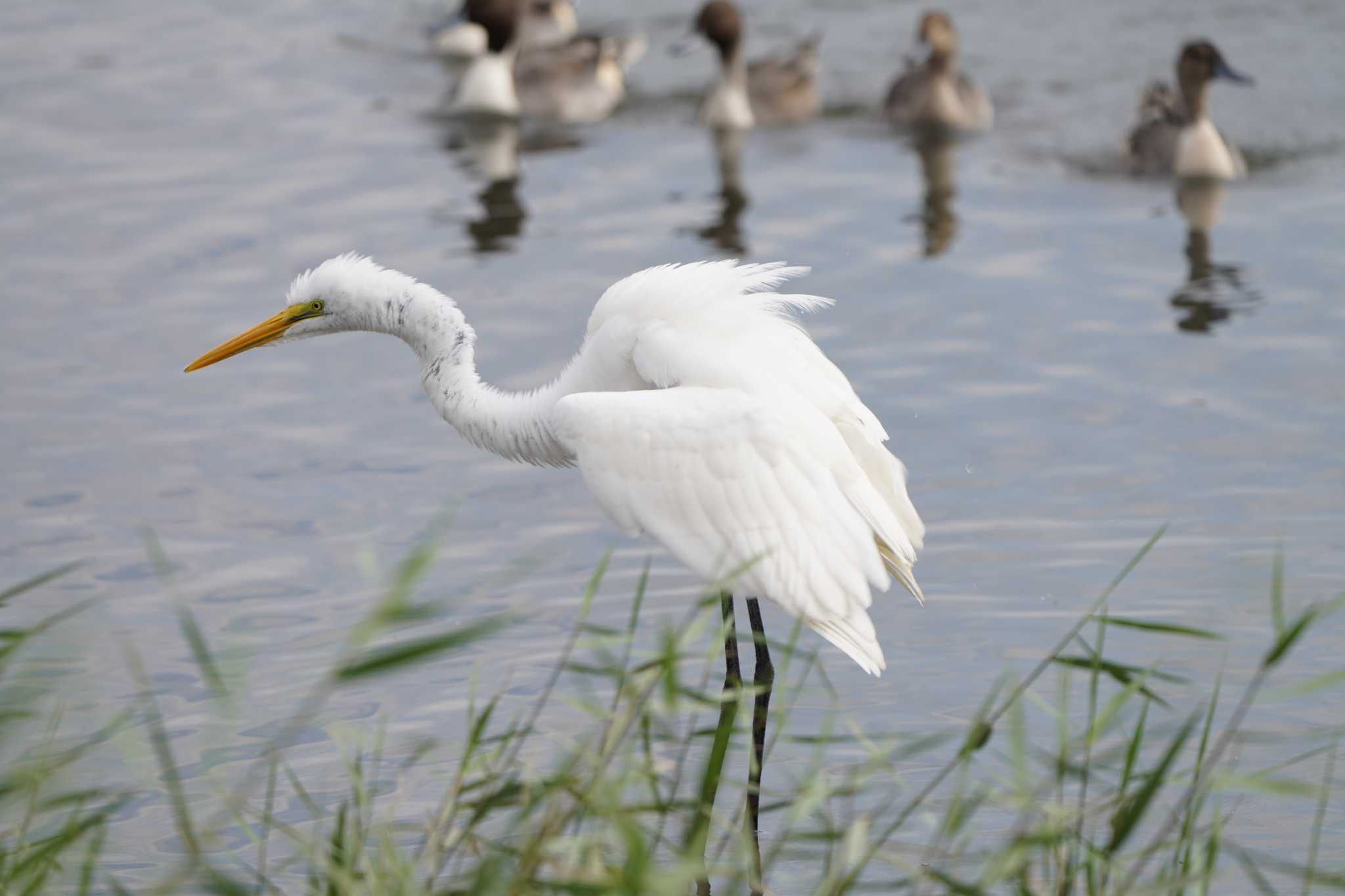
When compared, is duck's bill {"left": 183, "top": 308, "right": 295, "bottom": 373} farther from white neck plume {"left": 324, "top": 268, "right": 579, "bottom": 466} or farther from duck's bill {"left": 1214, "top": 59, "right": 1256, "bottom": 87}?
duck's bill {"left": 1214, "top": 59, "right": 1256, "bottom": 87}

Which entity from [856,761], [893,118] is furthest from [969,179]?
[856,761]

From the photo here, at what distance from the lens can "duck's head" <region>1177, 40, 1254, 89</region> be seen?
12.8 meters

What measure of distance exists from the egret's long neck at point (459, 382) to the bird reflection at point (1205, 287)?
17.1ft

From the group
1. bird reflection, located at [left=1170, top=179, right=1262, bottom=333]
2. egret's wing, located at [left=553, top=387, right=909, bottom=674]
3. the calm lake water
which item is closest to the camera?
egret's wing, located at [left=553, top=387, right=909, bottom=674]

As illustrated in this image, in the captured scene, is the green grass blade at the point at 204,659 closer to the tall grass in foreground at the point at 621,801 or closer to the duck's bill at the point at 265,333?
the tall grass in foreground at the point at 621,801

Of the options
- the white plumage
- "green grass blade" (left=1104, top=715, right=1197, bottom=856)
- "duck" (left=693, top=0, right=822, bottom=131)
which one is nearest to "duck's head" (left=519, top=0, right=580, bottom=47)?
"duck" (left=693, top=0, right=822, bottom=131)

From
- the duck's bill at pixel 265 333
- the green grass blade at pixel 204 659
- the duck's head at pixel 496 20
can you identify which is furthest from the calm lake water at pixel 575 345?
the duck's bill at pixel 265 333

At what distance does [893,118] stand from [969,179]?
1.55 m

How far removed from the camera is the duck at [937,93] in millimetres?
13875

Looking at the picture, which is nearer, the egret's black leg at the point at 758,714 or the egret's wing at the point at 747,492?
the egret's wing at the point at 747,492

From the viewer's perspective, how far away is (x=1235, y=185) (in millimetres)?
12664

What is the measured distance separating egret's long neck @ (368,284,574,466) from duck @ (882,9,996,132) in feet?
28.0

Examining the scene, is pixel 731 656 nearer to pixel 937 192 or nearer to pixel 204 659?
pixel 204 659

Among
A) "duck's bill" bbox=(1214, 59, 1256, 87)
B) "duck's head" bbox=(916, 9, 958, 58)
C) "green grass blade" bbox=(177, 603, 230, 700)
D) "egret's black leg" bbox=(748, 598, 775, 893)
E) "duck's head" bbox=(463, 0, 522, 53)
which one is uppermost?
"duck's head" bbox=(463, 0, 522, 53)
